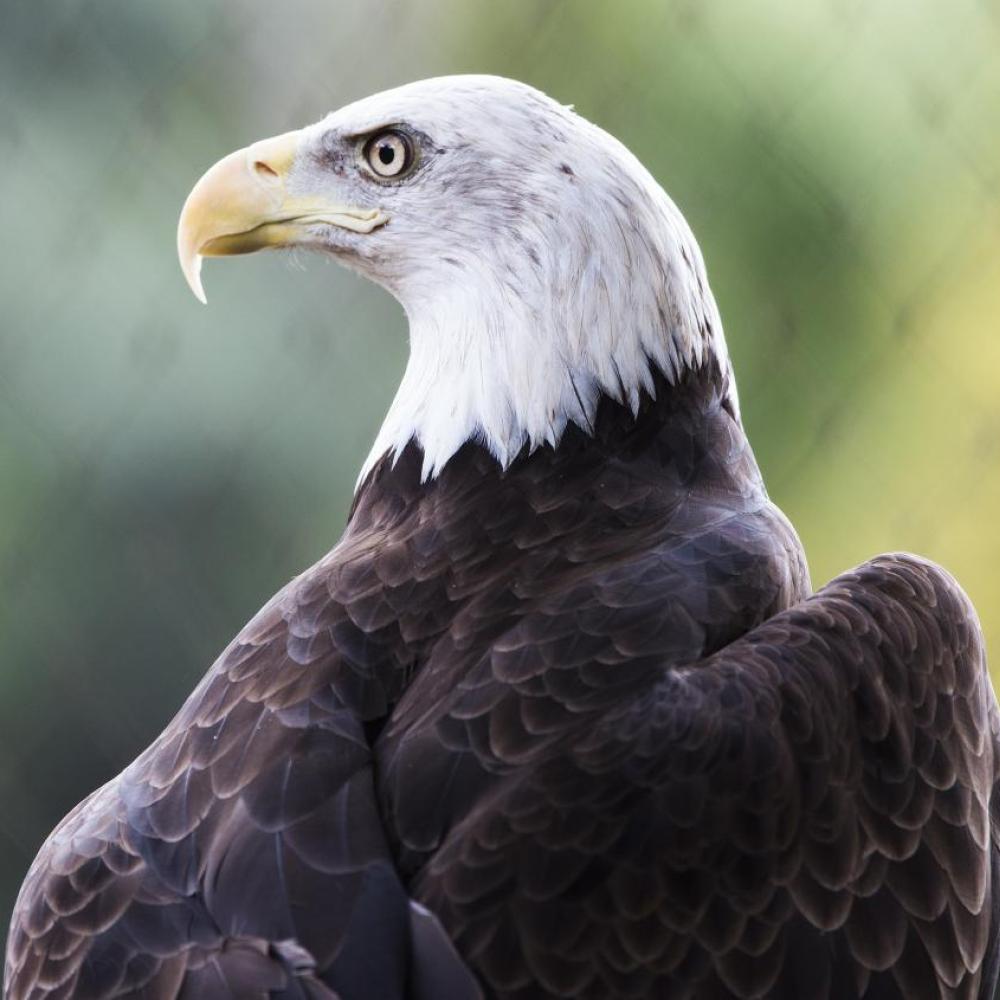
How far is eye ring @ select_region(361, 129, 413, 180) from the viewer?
1.88 m

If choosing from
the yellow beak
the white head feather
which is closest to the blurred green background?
the yellow beak

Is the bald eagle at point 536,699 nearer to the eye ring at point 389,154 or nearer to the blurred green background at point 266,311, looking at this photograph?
the eye ring at point 389,154

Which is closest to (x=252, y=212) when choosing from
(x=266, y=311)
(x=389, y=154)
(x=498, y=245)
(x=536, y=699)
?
(x=389, y=154)

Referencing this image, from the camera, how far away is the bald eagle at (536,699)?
1.37 meters

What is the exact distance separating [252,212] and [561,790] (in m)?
0.81

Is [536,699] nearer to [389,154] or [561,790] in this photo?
[561,790]

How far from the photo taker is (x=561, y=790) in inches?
55.2

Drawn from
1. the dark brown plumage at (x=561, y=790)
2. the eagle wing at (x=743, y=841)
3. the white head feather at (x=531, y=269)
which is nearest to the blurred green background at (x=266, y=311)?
the white head feather at (x=531, y=269)

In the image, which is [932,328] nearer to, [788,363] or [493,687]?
[788,363]

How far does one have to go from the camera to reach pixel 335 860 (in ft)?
4.56

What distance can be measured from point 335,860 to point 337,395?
4.59ft

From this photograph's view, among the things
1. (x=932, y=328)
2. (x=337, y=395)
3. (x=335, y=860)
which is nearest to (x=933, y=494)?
(x=932, y=328)

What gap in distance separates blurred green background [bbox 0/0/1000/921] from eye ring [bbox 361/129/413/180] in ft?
2.36

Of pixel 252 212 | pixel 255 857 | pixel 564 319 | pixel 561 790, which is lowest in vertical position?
pixel 255 857
